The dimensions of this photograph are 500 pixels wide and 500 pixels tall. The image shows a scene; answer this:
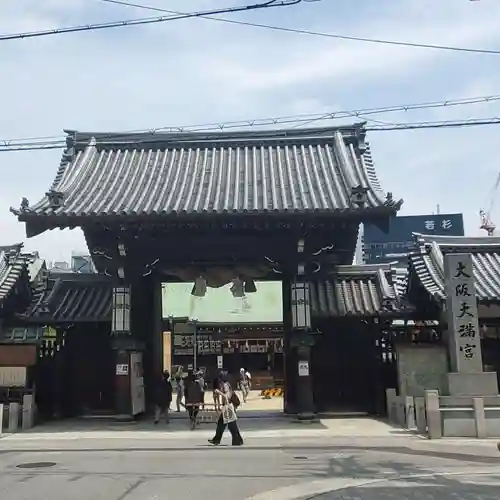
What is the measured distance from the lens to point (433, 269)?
2086 cm

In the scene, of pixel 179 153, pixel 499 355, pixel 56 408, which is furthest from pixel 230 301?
pixel 499 355

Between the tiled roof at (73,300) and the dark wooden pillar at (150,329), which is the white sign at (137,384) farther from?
the tiled roof at (73,300)

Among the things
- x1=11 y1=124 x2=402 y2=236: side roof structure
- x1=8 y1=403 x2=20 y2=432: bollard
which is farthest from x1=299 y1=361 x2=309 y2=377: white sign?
x1=8 y1=403 x2=20 y2=432: bollard

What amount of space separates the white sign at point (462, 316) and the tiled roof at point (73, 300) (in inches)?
430

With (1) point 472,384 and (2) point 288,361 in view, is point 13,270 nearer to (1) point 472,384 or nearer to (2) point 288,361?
(2) point 288,361

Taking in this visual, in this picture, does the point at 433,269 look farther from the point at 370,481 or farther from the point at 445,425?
the point at 370,481

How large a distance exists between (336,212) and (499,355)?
7384 millimetres

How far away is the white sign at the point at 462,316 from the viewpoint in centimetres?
1669

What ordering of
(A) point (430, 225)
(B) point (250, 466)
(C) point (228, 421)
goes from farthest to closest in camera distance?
(A) point (430, 225) < (C) point (228, 421) < (B) point (250, 466)

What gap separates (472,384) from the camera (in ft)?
53.4

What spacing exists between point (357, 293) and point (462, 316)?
569 centimetres

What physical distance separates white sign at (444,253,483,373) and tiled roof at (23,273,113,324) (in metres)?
10.9

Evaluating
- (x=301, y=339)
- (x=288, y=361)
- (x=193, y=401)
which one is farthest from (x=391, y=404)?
(x=193, y=401)

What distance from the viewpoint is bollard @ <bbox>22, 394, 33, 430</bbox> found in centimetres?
1917
